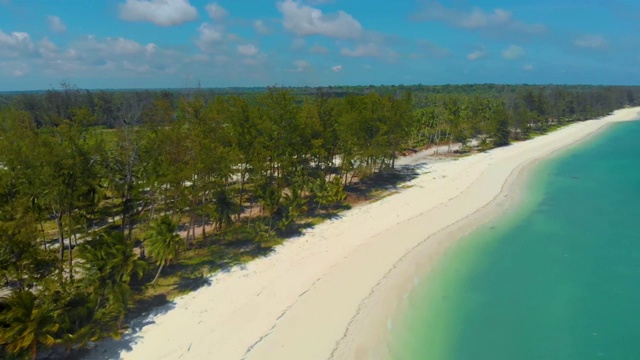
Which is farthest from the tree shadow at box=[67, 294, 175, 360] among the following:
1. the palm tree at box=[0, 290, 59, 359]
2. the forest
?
the palm tree at box=[0, 290, 59, 359]

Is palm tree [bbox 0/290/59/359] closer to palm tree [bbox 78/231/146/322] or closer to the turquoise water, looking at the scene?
palm tree [bbox 78/231/146/322]

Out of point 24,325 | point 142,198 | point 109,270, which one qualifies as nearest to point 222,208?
point 142,198

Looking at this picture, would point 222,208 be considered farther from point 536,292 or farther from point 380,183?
point 380,183

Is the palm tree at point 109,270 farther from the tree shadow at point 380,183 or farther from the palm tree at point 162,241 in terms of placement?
the tree shadow at point 380,183

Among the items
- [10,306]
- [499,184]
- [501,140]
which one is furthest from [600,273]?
[501,140]

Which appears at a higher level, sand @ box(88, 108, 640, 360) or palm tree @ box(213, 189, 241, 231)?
palm tree @ box(213, 189, 241, 231)

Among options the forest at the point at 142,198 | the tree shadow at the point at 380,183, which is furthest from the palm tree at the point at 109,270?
the tree shadow at the point at 380,183
